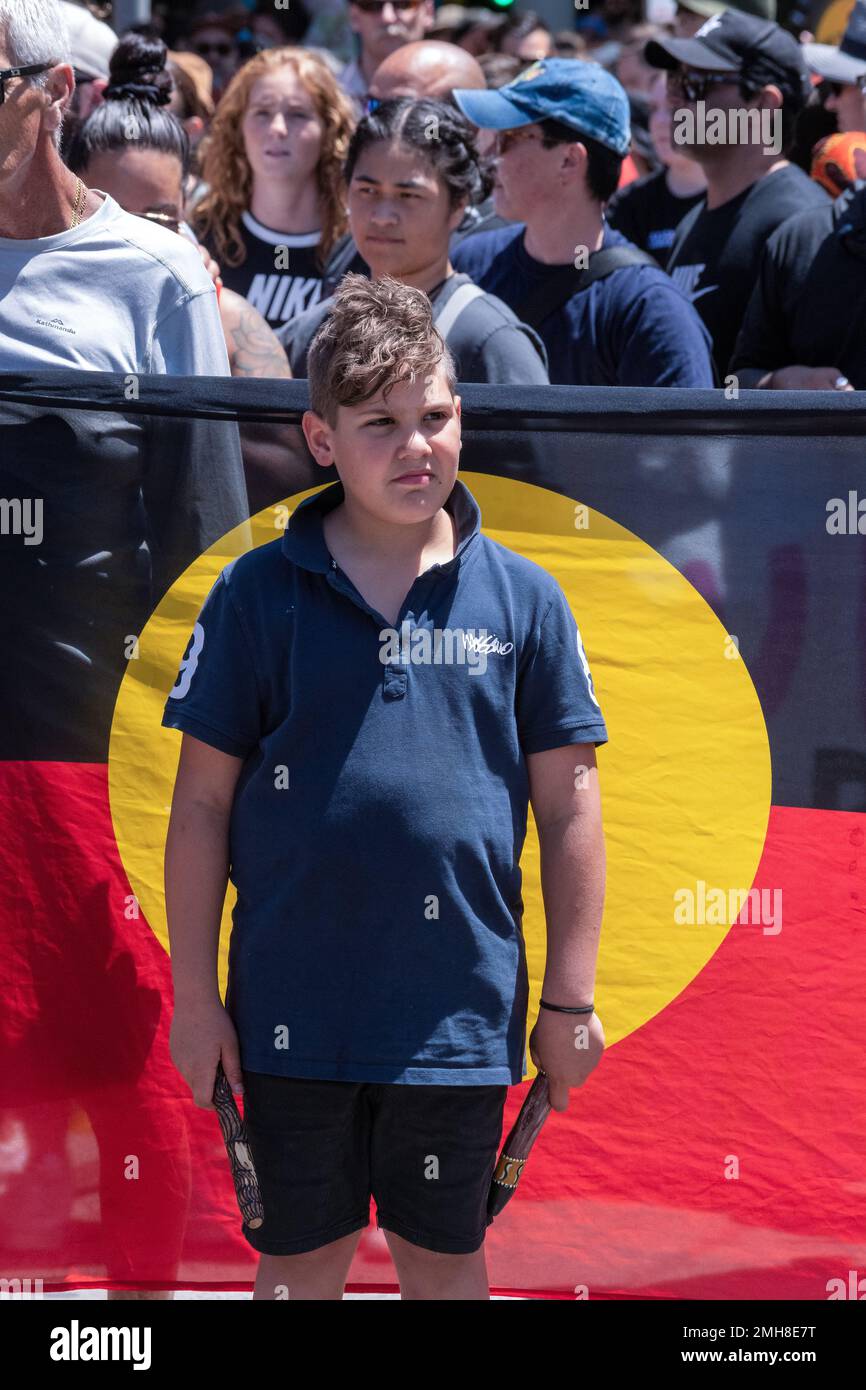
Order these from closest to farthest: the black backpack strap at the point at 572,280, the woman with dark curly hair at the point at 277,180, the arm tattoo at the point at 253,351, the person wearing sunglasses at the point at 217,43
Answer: the arm tattoo at the point at 253,351 < the black backpack strap at the point at 572,280 < the woman with dark curly hair at the point at 277,180 < the person wearing sunglasses at the point at 217,43

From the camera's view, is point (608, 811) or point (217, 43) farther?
point (217, 43)

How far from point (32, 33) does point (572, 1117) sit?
218 centimetres

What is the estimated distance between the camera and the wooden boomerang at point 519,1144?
2559mm

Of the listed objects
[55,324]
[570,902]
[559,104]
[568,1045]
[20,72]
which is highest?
[559,104]

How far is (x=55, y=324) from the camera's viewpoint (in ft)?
9.79

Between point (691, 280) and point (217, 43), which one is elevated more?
point (217, 43)

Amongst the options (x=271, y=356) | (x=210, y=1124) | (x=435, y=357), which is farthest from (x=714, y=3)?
(x=210, y=1124)

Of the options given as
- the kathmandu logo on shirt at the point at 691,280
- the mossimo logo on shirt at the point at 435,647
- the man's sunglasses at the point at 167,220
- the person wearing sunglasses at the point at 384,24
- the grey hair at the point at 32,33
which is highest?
the person wearing sunglasses at the point at 384,24

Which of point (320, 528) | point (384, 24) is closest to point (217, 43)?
point (384, 24)

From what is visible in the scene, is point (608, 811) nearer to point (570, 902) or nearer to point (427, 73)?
point (570, 902)

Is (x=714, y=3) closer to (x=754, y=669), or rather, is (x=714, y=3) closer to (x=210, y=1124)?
(x=754, y=669)

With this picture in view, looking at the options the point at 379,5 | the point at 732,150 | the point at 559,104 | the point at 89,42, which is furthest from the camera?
the point at 379,5

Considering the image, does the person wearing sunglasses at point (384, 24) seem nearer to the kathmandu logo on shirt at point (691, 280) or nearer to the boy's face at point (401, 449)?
the kathmandu logo on shirt at point (691, 280)

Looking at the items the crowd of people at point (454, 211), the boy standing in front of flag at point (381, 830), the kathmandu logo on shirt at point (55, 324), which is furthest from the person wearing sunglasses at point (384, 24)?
the boy standing in front of flag at point (381, 830)
